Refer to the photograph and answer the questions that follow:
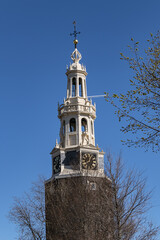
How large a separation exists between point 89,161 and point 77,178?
15.2ft

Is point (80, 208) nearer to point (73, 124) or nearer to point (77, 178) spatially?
point (77, 178)

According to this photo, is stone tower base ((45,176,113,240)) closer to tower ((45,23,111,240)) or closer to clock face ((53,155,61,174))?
tower ((45,23,111,240))

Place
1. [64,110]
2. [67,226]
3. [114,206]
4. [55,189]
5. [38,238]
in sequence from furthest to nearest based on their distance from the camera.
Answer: [64,110], [55,189], [38,238], [67,226], [114,206]

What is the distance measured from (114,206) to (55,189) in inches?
720

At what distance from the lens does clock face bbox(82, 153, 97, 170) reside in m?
42.2

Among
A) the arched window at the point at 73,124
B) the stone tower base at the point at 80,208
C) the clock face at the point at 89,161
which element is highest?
the arched window at the point at 73,124

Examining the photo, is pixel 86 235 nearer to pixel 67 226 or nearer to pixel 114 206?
pixel 67 226

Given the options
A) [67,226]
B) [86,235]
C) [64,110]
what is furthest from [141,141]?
[64,110]

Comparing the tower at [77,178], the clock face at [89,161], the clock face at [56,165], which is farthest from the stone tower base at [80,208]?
the clock face at [89,161]

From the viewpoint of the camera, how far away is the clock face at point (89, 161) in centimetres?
4219

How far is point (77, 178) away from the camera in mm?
38250

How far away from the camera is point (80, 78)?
1929 inches

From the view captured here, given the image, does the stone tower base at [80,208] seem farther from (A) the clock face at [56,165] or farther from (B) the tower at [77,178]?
(A) the clock face at [56,165]

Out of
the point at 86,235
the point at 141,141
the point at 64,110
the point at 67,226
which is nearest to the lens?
the point at 141,141
